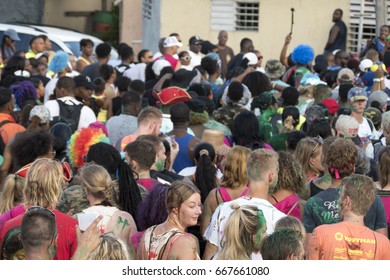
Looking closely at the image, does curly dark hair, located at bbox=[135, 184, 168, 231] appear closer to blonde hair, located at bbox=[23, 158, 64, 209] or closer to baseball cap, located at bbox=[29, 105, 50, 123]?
blonde hair, located at bbox=[23, 158, 64, 209]

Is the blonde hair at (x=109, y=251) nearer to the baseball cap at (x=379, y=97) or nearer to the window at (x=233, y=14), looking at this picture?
the baseball cap at (x=379, y=97)

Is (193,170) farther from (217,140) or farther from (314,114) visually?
(314,114)

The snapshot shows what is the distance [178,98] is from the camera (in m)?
13.2

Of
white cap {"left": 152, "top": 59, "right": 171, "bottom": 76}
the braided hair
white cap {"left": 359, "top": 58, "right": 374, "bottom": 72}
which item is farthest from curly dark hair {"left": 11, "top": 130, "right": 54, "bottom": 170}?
white cap {"left": 359, "top": 58, "right": 374, "bottom": 72}

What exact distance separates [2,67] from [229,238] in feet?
35.4

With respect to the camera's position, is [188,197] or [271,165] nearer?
[188,197]

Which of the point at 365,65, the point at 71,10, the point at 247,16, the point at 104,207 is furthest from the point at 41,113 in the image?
the point at 71,10

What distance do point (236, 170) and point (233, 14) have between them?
16.4 metres

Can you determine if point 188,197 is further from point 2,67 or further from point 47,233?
point 2,67

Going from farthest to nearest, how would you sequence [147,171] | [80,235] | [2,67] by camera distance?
[2,67], [147,171], [80,235]

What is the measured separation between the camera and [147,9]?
89.0ft

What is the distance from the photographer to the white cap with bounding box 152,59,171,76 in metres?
17.6
